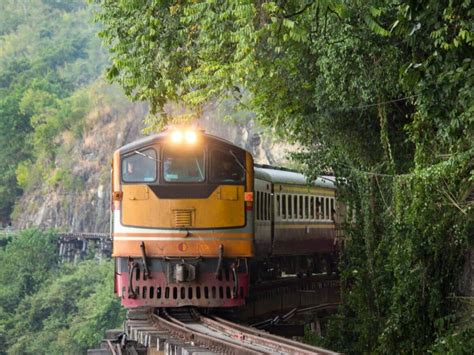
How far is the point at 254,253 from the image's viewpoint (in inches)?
600

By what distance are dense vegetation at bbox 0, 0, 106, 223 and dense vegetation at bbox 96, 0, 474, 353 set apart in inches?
2190

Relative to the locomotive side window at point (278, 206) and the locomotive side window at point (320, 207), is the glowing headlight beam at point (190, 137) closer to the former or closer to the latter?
the locomotive side window at point (278, 206)

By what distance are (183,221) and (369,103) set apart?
10.8 feet

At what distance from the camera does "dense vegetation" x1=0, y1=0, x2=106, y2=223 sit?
7600 cm

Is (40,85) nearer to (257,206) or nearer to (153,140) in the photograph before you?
(257,206)

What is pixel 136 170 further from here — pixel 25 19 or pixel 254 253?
pixel 25 19

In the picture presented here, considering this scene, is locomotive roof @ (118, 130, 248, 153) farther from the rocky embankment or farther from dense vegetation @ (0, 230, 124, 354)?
the rocky embankment

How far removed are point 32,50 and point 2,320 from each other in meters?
49.1

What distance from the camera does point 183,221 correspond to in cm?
1459

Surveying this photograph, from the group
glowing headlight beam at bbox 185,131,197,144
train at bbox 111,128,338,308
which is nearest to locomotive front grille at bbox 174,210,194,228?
train at bbox 111,128,338,308

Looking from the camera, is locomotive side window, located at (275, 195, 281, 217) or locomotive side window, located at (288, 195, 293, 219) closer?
locomotive side window, located at (275, 195, 281, 217)

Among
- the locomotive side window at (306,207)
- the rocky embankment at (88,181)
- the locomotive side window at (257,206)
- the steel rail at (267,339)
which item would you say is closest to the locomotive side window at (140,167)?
the locomotive side window at (257,206)

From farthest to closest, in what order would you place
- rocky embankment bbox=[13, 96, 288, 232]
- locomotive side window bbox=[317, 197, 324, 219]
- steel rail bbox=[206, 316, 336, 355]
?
rocky embankment bbox=[13, 96, 288, 232] < locomotive side window bbox=[317, 197, 324, 219] < steel rail bbox=[206, 316, 336, 355]

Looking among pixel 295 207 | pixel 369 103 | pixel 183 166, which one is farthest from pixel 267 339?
pixel 295 207
